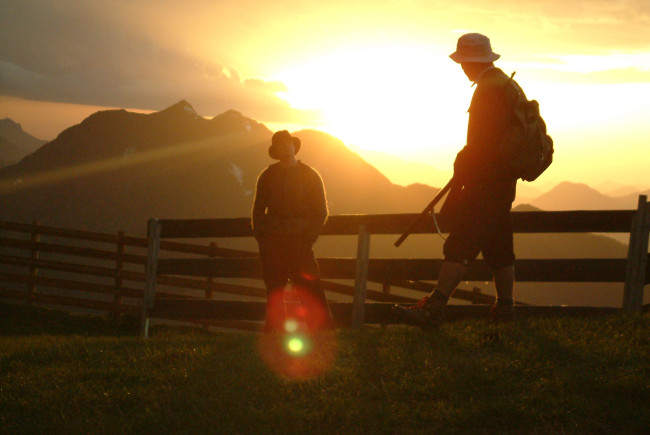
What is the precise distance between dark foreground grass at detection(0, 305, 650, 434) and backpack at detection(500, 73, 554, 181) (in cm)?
121

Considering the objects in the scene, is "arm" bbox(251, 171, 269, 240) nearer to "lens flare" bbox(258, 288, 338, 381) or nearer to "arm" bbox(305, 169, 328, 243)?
"arm" bbox(305, 169, 328, 243)

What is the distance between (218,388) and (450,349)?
1.61 m

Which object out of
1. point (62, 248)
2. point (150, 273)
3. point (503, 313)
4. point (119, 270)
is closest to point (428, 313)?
point (503, 313)

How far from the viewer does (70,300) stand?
534 inches

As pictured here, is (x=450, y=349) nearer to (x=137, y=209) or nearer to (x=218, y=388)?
(x=218, y=388)

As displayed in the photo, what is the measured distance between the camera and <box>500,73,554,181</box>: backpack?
181 inches

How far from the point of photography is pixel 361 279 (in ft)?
21.9

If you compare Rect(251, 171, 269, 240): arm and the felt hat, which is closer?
the felt hat

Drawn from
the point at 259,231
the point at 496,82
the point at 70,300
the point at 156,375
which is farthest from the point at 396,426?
the point at 70,300

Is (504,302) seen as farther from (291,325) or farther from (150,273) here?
(150,273)

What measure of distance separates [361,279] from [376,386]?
2697 mm

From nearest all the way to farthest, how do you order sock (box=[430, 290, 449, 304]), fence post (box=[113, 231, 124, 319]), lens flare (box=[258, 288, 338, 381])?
lens flare (box=[258, 288, 338, 381]) → sock (box=[430, 290, 449, 304]) → fence post (box=[113, 231, 124, 319])

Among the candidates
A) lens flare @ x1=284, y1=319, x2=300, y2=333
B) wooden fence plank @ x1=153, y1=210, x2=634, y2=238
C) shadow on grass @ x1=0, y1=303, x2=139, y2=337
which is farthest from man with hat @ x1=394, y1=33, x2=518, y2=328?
shadow on grass @ x1=0, y1=303, x2=139, y2=337

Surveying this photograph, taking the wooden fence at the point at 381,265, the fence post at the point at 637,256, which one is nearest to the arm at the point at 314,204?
the wooden fence at the point at 381,265
